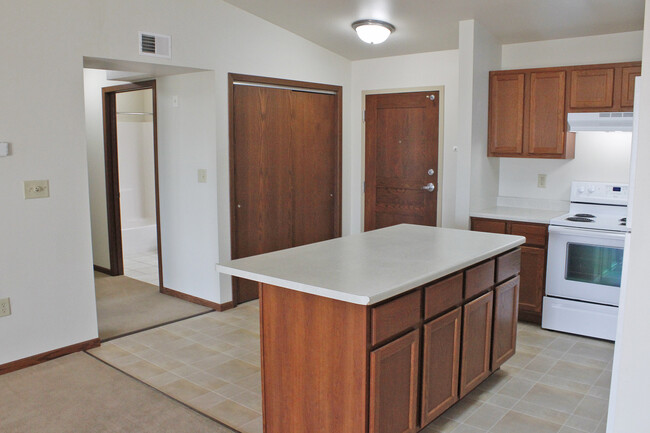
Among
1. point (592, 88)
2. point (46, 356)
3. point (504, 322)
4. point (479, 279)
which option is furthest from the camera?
point (592, 88)

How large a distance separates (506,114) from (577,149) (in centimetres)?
66

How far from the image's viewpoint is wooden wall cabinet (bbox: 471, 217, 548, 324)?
409 cm

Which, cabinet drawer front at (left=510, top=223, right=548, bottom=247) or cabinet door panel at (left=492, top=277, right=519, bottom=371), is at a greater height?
cabinet drawer front at (left=510, top=223, right=548, bottom=247)

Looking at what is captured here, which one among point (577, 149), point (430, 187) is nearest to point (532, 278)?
point (577, 149)

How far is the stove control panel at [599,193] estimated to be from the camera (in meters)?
4.22

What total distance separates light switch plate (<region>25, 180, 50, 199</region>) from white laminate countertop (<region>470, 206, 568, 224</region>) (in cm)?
313

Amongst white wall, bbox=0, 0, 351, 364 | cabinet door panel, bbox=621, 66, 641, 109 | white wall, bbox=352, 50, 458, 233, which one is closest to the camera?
white wall, bbox=0, 0, 351, 364

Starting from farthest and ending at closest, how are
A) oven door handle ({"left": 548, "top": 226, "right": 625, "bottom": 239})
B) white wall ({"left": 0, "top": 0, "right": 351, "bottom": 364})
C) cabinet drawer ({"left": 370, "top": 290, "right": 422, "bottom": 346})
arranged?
oven door handle ({"left": 548, "top": 226, "right": 625, "bottom": 239}), white wall ({"left": 0, "top": 0, "right": 351, "bottom": 364}), cabinet drawer ({"left": 370, "top": 290, "right": 422, "bottom": 346})

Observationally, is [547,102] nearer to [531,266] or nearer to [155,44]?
[531,266]

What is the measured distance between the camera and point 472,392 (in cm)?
306

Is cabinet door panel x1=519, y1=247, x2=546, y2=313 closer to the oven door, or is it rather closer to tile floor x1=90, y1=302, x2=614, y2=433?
the oven door

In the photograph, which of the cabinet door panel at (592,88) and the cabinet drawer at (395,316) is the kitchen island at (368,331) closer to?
the cabinet drawer at (395,316)

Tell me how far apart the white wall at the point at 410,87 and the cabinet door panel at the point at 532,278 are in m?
1.10

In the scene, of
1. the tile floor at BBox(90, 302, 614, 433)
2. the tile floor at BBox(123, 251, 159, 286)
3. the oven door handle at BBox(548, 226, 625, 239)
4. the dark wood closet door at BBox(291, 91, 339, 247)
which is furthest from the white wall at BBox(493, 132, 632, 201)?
the tile floor at BBox(123, 251, 159, 286)
